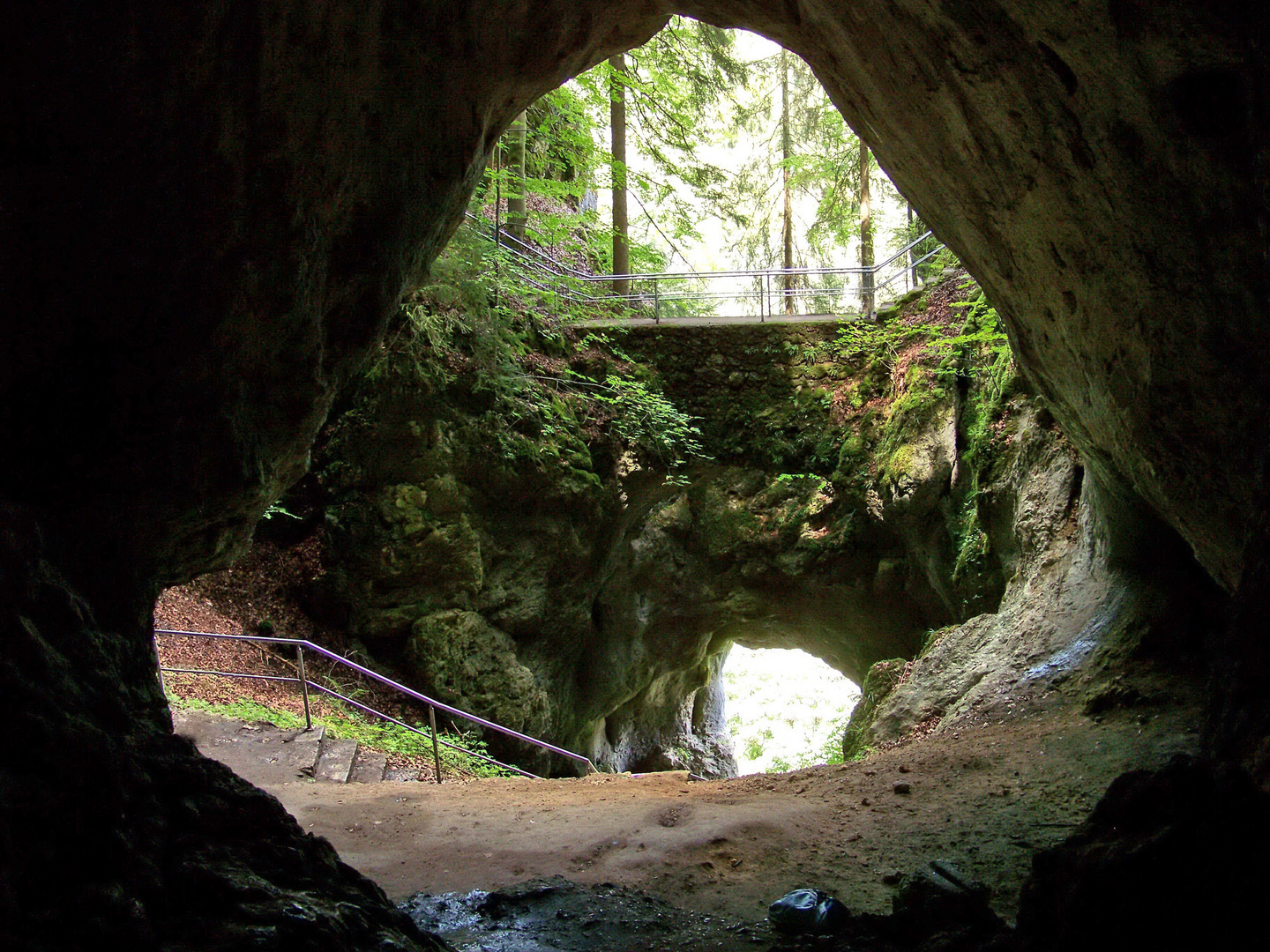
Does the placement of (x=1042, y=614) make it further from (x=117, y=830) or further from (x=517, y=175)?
(x=517, y=175)

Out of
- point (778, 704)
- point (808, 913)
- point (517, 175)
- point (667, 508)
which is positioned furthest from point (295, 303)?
point (778, 704)

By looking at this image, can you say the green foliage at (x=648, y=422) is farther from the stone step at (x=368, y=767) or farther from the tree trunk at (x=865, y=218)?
the stone step at (x=368, y=767)

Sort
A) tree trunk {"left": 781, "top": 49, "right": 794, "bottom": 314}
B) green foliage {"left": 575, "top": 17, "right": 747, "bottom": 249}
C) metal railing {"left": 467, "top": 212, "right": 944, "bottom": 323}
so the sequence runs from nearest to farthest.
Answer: metal railing {"left": 467, "top": 212, "right": 944, "bottom": 323} < green foliage {"left": 575, "top": 17, "right": 747, "bottom": 249} < tree trunk {"left": 781, "top": 49, "right": 794, "bottom": 314}

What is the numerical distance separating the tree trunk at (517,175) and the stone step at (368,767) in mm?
7537

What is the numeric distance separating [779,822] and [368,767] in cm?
455

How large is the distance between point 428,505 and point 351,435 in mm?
1491

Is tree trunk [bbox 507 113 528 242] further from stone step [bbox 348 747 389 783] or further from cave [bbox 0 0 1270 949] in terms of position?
stone step [bbox 348 747 389 783]

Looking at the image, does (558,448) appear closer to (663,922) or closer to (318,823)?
(318,823)

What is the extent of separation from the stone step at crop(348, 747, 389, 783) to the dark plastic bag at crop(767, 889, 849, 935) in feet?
16.8

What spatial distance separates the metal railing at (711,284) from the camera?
12711 mm

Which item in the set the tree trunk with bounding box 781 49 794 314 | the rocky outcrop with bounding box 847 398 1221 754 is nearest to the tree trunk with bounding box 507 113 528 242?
the rocky outcrop with bounding box 847 398 1221 754

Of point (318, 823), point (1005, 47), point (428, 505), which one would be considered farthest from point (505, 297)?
point (1005, 47)

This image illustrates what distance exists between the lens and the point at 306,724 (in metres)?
8.13

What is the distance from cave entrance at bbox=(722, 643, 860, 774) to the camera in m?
27.1
